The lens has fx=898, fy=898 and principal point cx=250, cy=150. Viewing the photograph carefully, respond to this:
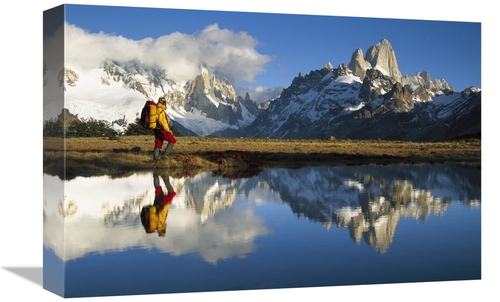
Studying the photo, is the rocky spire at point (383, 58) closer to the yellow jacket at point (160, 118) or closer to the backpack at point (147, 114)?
the yellow jacket at point (160, 118)

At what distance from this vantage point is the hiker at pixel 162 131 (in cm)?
1534

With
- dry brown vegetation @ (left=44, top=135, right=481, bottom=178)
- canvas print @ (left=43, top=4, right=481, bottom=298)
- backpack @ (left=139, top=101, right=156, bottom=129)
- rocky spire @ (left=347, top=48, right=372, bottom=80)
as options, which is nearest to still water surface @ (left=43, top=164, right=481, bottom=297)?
canvas print @ (left=43, top=4, right=481, bottom=298)

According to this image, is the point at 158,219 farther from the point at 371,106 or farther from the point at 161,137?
the point at 371,106

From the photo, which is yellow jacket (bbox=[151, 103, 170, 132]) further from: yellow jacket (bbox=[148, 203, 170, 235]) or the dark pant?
yellow jacket (bbox=[148, 203, 170, 235])

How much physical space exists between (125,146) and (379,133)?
16.3 ft

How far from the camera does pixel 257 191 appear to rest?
1591 centimetres

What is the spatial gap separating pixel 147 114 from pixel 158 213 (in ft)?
5.73

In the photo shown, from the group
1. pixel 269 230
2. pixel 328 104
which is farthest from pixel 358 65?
pixel 269 230

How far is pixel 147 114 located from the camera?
599 inches

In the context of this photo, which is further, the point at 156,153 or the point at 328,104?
the point at 328,104

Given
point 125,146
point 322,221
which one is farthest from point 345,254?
point 125,146

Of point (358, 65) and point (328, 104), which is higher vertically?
point (358, 65)

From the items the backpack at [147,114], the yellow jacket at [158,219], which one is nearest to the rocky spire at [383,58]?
the backpack at [147,114]

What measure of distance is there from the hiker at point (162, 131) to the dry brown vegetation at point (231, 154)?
0.34 feet
